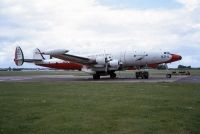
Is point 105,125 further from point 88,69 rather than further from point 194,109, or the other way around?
point 88,69

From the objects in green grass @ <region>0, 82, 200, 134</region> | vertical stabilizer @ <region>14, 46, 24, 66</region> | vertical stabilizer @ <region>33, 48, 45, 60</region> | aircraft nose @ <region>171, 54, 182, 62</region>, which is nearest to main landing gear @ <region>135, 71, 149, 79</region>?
aircraft nose @ <region>171, 54, 182, 62</region>

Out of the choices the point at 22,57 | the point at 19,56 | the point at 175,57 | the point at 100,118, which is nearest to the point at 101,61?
the point at 175,57

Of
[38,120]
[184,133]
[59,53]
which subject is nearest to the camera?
[184,133]

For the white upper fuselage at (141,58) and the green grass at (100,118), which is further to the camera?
the white upper fuselage at (141,58)

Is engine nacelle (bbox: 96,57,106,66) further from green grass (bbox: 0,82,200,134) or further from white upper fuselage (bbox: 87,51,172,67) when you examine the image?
green grass (bbox: 0,82,200,134)

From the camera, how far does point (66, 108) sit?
1278 centimetres

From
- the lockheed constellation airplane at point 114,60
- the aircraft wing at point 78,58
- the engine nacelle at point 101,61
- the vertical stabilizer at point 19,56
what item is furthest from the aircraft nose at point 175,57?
the vertical stabilizer at point 19,56

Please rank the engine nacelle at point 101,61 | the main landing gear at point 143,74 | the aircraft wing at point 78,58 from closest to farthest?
the main landing gear at point 143,74
the aircraft wing at point 78,58
the engine nacelle at point 101,61

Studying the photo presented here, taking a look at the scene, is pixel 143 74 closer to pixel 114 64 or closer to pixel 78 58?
pixel 114 64

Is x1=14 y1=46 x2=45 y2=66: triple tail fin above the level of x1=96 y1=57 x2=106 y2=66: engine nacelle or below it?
above

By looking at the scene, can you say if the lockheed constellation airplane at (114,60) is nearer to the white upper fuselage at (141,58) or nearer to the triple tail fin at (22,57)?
the white upper fuselage at (141,58)

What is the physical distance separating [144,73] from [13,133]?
3438 cm

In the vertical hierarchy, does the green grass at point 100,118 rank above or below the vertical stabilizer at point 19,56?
below

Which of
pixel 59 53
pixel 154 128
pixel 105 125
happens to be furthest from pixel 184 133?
pixel 59 53
